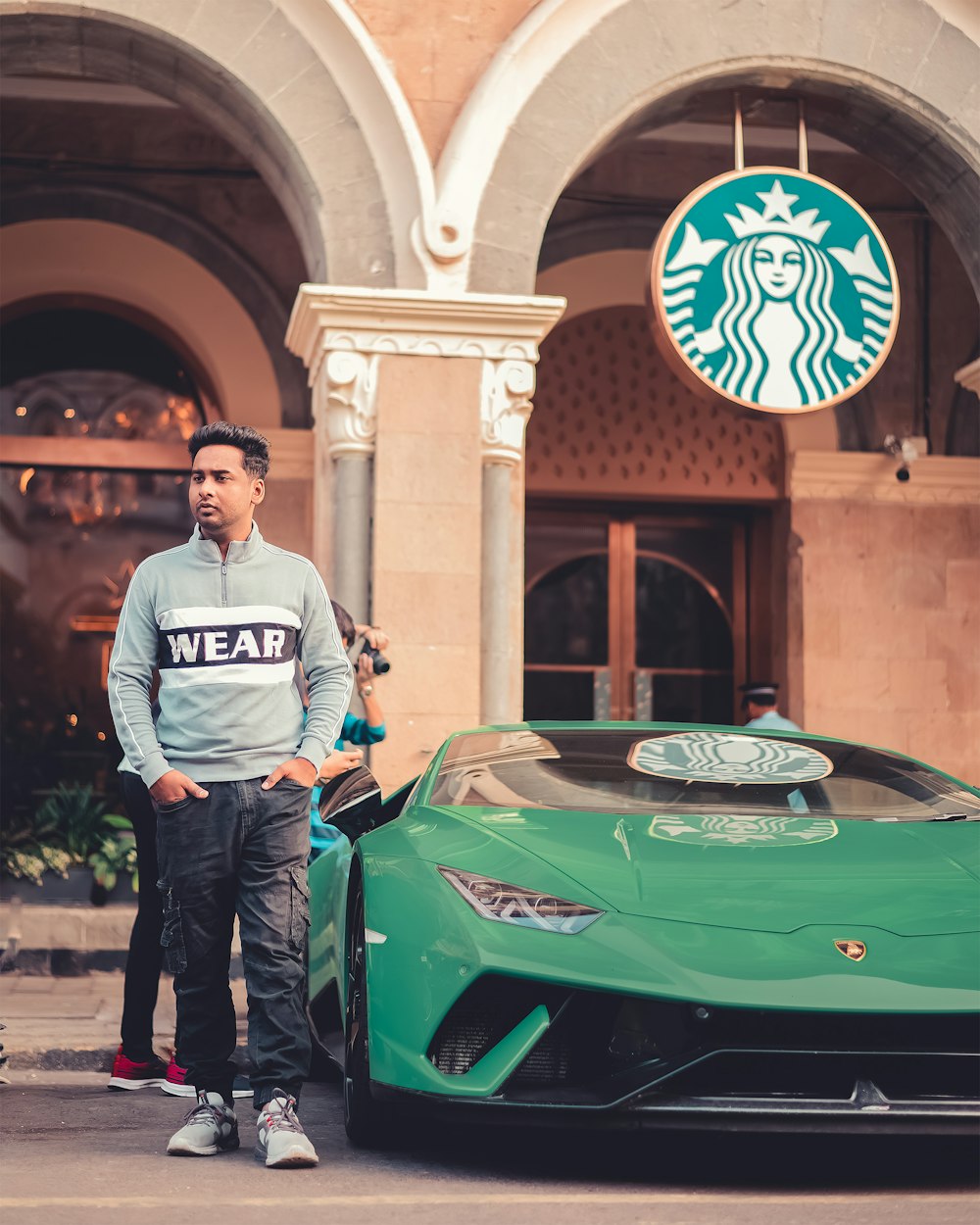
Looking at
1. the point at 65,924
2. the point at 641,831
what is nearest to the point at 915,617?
the point at 65,924

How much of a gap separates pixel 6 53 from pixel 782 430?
6.23m

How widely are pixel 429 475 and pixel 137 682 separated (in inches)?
181

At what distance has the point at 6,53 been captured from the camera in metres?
9.65

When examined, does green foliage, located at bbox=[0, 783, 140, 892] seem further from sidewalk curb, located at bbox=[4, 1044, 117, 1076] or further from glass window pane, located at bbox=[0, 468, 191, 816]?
sidewalk curb, located at bbox=[4, 1044, 117, 1076]

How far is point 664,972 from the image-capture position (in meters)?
4.00

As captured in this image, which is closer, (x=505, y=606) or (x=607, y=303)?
(x=505, y=606)

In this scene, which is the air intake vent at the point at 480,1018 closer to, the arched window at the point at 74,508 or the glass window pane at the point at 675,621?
the arched window at the point at 74,508

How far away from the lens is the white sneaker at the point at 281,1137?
14.1 ft

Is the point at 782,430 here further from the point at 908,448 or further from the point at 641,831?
the point at 641,831

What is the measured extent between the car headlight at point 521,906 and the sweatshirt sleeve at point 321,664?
2.27 ft

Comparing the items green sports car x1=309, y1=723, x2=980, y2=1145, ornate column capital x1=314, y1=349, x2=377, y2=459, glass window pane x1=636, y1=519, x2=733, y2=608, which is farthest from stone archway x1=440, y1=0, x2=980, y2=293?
green sports car x1=309, y1=723, x2=980, y2=1145

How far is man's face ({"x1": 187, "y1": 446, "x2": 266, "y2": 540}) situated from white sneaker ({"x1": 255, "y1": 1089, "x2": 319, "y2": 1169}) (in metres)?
1.45

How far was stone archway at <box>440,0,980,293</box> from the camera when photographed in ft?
30.9

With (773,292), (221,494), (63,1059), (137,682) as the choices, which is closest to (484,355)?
(773,292)
